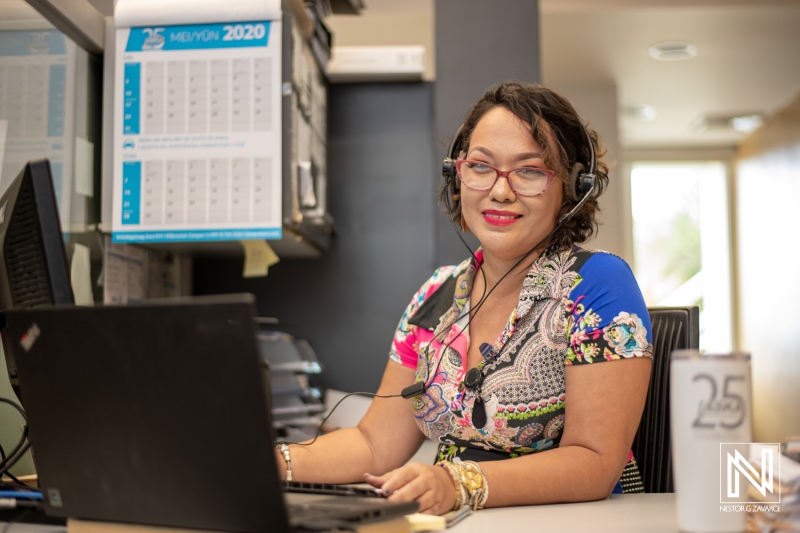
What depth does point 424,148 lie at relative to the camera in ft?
7.24

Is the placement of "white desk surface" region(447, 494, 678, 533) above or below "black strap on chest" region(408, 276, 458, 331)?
below

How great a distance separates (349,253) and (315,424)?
498 millimetres

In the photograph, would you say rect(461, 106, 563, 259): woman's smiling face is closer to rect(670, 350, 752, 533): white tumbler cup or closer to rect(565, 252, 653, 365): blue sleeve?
rect(565, 252, 653, 365): blue sleeve

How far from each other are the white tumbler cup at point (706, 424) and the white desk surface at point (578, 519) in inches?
5.4

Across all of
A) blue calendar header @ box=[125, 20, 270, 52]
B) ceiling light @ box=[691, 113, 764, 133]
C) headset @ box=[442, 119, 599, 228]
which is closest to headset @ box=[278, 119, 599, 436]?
headset @ box=[442, 119, 599, 228]

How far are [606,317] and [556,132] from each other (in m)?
0.34

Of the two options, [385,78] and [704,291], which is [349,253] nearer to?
[385,78]

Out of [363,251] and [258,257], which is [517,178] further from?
[363,251]

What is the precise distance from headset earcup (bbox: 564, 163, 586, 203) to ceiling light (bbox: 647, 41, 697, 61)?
11.4 ft

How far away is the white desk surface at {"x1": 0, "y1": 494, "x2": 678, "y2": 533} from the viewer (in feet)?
2.60

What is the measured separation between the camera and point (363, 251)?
2.21 meters

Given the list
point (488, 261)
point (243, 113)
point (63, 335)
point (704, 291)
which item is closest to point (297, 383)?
point (243, 113)

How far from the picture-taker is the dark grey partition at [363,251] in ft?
7.20

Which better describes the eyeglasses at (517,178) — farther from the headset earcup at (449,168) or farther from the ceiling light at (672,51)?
the ceiling light at (672,51)
